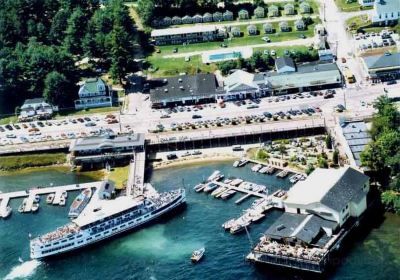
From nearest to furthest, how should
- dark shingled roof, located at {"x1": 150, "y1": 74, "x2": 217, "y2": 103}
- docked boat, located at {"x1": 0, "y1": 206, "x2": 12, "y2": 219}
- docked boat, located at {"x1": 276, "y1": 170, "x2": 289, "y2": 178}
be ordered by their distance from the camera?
docked boat, located at {"x1": 0, "y1": 206, "x2": 12, "y2": 219}
docked boat, located at {"x1": 276, "y1": 170, "x2": 289, "y2": 178}
dark shingled roof, located at {"x1": 150, "y1": 74, "x2": 217, "y2": 103}

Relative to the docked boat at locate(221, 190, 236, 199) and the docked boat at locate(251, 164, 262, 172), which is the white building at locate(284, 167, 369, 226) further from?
the docked boat at locate(251, 164, 262, 172)

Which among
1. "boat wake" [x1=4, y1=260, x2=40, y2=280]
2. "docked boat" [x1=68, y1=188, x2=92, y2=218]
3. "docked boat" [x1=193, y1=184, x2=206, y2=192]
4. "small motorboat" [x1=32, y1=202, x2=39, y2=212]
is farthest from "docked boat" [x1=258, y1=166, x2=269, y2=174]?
"boat wake" [x1=4, y1=260, x2=40, y2=280]

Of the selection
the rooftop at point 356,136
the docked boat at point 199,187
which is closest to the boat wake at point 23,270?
the docked boat at point 199,187

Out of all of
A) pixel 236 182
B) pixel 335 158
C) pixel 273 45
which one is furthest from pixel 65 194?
pixel 273 45

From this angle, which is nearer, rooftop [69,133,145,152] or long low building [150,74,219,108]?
rooftop [69,133,145,152]

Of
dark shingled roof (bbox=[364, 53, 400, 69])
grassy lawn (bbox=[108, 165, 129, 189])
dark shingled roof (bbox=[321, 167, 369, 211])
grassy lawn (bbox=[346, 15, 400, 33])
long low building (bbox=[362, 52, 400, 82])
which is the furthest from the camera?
grassy lawn (bbox=[346, 15, 400, 33])

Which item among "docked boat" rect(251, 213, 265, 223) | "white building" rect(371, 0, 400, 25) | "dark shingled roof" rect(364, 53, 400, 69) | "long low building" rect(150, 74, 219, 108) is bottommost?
"docked boat" rect(251, 213, 265, 223)

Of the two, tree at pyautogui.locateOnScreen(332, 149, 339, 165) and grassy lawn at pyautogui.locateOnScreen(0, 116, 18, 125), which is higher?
grassy lawn at pyautogui.locateOnScreen(0, 116, 18, 125)
